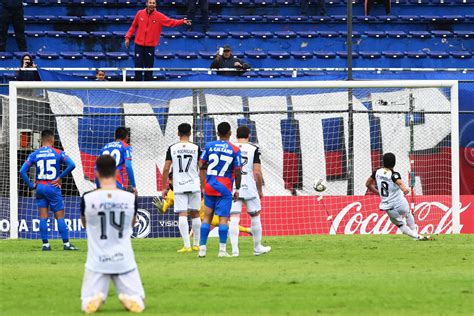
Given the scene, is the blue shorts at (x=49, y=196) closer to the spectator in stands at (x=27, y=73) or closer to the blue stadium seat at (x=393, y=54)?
the spectator in stands at (x=27, y=73)

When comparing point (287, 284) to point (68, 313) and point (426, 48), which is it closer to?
point (68, 313)

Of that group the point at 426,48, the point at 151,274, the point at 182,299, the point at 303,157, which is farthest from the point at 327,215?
the point at 182,299

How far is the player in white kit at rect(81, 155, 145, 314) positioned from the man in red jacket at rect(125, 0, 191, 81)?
16.5 m

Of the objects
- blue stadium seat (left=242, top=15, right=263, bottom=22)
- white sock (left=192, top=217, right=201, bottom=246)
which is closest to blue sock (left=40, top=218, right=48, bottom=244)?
white sock (left=192, top=217, right=201, bottom=246)

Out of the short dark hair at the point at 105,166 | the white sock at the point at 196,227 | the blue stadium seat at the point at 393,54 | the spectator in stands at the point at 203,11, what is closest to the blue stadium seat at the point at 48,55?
the spectator in stands at the point at 203,11

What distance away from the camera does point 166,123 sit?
85.5ft

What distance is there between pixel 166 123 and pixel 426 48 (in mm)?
8985

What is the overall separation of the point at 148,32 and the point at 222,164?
10.3m

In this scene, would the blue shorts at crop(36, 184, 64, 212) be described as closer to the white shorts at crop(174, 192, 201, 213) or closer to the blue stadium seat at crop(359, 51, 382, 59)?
the white shorts at crop(174, 192, 201, 213)

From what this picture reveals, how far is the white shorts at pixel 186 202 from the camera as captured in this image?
19750mm

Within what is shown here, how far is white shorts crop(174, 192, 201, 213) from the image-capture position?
19.8 m

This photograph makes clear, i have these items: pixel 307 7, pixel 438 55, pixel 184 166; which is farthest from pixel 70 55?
pixel 184 166

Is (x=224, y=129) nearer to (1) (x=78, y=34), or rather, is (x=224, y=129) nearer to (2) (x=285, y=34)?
(2) (x=285, y=34)

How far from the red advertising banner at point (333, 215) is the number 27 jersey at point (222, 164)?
293 inches
